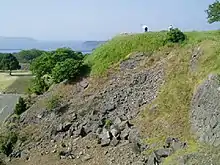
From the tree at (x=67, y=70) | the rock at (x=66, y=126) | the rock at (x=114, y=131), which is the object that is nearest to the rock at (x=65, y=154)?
the rock at (x=66, y=126)

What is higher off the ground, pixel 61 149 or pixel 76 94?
pixel 76 94

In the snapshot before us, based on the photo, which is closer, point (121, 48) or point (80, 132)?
point (80, 132)

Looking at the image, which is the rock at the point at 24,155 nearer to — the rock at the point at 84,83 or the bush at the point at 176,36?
the rock at the point at 84,83

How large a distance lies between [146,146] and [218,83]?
13.5 ft

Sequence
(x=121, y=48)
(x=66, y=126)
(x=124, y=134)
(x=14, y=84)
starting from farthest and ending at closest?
1. (x=14, y=84)
2. (x=121, y=48)
3. (x=66, y=126)
4. (x=124, y=134)

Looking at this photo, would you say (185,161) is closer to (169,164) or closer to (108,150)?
(169,164)

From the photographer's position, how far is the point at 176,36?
24.4m

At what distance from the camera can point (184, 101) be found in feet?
62.7

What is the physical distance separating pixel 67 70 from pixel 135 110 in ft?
20.7

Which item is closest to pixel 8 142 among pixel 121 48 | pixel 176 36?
pixel 121 48

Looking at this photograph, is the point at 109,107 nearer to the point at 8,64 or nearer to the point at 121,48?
the point at 121,48

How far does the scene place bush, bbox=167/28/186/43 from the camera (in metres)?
24.3

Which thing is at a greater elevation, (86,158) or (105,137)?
(105,137)

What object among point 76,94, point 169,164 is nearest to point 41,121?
point 76,94
